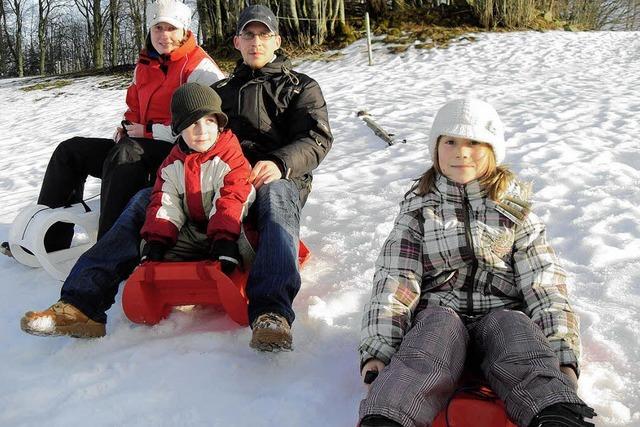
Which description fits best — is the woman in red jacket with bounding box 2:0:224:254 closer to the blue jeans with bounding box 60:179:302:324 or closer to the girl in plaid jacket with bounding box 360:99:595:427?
the blue jeans with bounding box 60:179:302:324

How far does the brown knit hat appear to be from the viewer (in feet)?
7.69

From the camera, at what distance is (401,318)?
1.78m

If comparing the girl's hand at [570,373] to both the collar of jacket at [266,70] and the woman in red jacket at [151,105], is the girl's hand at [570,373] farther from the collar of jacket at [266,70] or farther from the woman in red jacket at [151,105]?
the woman in red jacket at [151,105]

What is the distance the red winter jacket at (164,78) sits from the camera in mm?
3004

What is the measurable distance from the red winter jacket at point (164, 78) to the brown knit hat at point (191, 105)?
23.8 inches

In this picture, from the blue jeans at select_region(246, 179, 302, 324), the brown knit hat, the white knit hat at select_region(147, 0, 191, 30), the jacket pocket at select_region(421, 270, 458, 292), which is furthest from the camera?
the white knit hat at select_region(147, 0, 191, 30)

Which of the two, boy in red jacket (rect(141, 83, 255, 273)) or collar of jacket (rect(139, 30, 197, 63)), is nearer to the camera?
boy in red jacket (rect(141, 83, 255, 273))

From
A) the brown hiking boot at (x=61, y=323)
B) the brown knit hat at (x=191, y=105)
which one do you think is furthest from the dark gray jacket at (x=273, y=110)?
the brown hiking boot at (x=61, y=323)

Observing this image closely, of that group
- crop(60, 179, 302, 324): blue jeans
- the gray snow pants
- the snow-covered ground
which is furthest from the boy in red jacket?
the gray snow pants

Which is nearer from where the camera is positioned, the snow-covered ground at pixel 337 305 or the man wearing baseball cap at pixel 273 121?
the snow-covered ground at pixel 337 305

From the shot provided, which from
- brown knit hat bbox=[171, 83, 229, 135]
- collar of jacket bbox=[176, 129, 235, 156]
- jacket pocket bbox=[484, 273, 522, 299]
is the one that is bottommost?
jacket pocket bbox=[484, 273, 522, 299]

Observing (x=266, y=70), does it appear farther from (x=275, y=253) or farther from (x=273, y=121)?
(x=275, y=253)

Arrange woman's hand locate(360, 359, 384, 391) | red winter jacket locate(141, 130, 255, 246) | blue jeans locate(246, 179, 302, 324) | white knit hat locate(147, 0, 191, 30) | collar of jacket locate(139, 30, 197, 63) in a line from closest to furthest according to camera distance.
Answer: woman's hand locate(360, 359, 384, 391) → blue jeans locate(246, 179, 302, 324) → red winter jacket locate(141, 130, 255, 246) → white knit hat locate(147, 0, 191, 30) → collar of jacket locate(139, 30, 197, 63)

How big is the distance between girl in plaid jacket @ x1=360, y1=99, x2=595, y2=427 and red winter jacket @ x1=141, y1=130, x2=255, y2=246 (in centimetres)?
69
